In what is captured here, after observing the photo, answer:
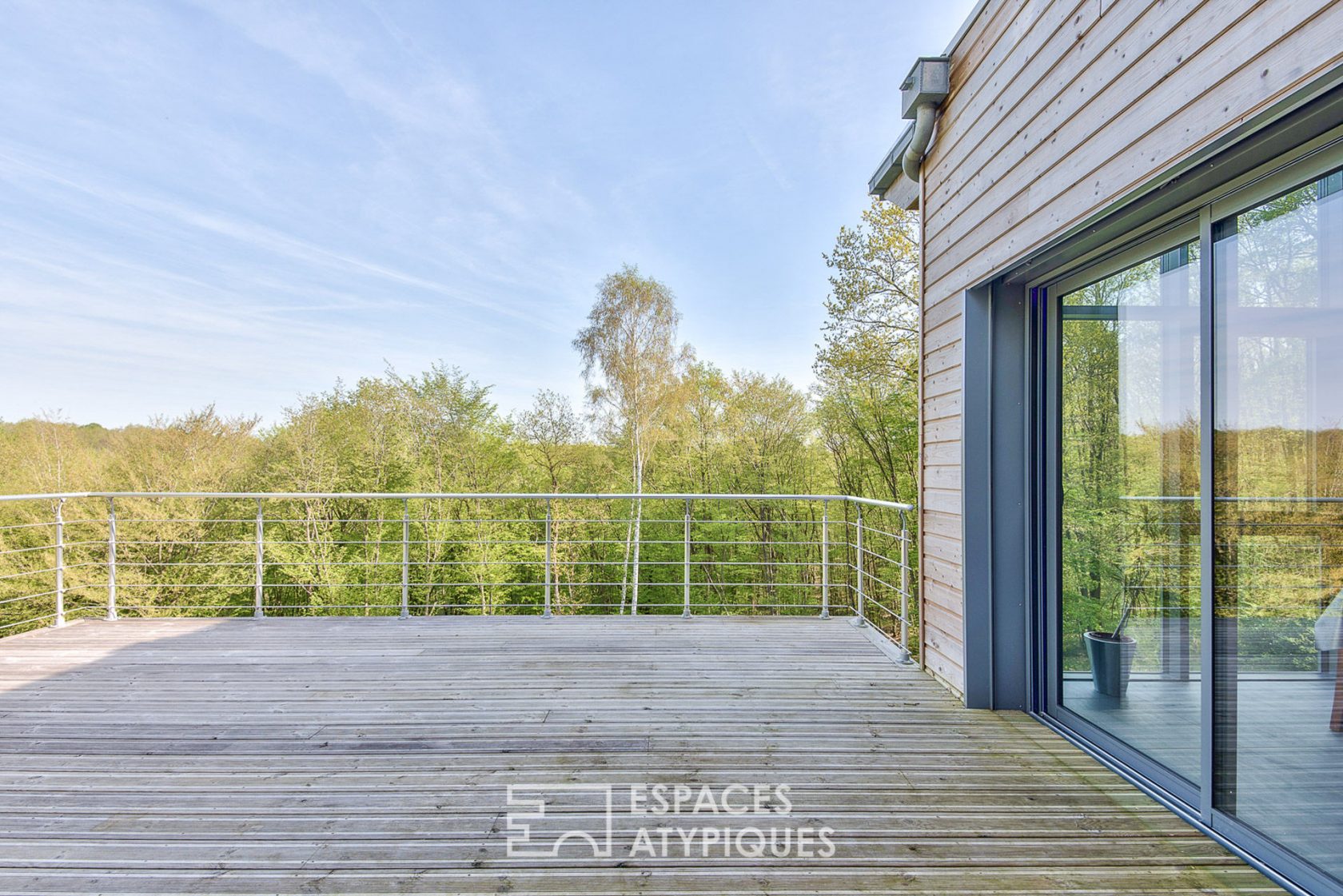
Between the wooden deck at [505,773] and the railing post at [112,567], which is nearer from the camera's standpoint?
the wooden deck at [505,773]

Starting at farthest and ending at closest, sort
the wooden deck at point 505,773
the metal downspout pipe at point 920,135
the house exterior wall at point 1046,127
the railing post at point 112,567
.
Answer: the railing post at point 112,567, the metal downspout pipe at point 920,135, the wooden deck at point 505,773, the house exterior wall at point 1046,127

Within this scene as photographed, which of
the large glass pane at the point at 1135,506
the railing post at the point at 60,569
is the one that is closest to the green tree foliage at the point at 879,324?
the large glass pane at the point at 1135,506

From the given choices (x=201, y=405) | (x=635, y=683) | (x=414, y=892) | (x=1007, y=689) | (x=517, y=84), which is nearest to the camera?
(x=414, y=892)

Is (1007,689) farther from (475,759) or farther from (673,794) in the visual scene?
(475,759)

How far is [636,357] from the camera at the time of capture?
33.8ft

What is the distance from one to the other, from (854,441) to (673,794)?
26.8 ft

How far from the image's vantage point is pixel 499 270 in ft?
39.5

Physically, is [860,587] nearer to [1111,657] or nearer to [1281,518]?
[1111,657]

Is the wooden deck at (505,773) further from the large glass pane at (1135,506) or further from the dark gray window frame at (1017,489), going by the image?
the large glass pane at (1135,506)

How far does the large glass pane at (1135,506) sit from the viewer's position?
1.68m

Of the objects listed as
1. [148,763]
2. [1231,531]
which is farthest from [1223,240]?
[148,763]

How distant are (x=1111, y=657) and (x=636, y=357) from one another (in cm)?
890

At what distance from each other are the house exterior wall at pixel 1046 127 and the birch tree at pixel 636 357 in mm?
7584

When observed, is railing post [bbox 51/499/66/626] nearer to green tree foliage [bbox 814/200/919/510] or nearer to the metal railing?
the metal railing
